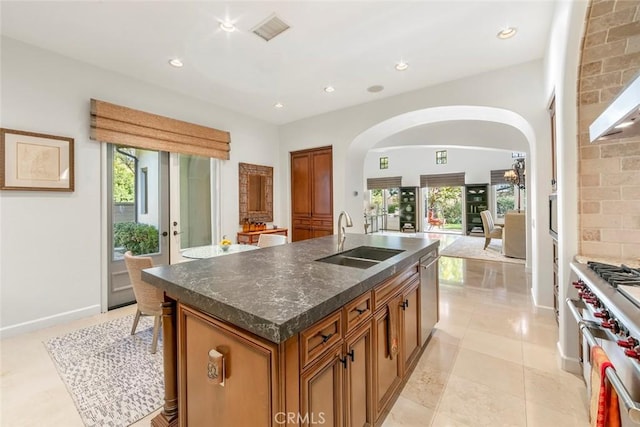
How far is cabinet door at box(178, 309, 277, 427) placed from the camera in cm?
98

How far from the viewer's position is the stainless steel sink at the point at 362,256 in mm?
2115

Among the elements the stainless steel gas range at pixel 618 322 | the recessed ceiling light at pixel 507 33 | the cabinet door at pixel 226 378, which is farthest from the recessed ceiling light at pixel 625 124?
the recessed ceiling light at pixel 507 33

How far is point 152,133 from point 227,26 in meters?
1.93

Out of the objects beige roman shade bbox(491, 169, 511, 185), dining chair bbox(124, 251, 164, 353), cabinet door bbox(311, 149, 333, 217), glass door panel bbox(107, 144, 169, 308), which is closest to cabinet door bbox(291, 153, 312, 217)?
cabinet door bbox(311, 149, 333, 217)

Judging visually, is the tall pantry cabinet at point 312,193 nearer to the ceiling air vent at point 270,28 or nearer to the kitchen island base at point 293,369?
the ceiling air vent at point 270,28

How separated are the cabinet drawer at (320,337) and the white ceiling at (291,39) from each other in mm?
2544

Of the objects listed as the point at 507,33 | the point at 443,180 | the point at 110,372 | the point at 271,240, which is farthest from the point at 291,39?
the point at 443,180

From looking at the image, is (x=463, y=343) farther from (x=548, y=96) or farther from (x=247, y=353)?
(x=548, y=96)

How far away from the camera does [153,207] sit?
3.91m

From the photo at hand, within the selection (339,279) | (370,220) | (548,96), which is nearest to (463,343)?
(339,279)

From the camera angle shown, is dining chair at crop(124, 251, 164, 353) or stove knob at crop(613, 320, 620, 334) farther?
dining chair at crop(124, 251, 164, 353)

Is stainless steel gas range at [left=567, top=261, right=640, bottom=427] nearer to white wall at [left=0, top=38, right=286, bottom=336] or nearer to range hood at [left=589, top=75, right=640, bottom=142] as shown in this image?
range hood at [left=589, top=75, right=640, bottom=142]

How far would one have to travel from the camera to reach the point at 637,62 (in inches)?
70.4

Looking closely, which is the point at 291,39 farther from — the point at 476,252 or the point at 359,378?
the point at 476,252
